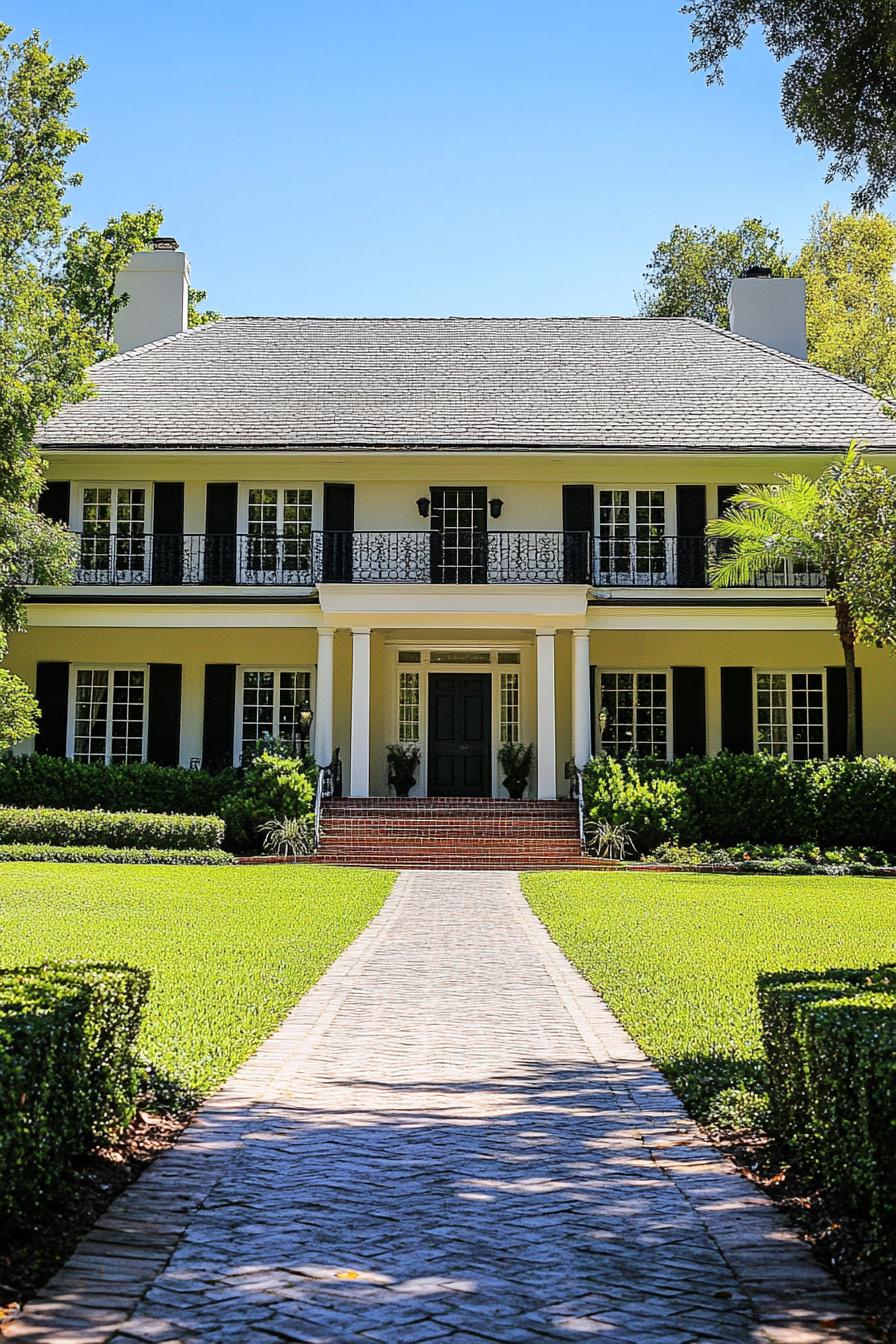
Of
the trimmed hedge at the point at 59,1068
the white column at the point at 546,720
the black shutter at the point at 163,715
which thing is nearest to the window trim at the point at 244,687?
the black shutter at the point at 163,715

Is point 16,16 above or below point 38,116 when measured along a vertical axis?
above

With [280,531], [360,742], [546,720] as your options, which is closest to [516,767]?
[546,720]

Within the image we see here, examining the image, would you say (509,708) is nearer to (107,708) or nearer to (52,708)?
(107,708)

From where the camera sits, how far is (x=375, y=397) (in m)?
26.4

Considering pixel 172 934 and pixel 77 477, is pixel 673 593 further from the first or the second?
pixel 172 934

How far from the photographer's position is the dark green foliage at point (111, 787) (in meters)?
21.5

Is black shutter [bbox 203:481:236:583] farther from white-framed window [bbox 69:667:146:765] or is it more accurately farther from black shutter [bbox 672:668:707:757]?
black shutter [bbox 672:668:707:757]

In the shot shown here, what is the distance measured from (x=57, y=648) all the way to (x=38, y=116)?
912 centimetres

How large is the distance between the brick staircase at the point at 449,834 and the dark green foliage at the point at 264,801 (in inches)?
24.2

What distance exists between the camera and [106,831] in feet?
63.4

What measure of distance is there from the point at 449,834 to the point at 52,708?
805 centimetres

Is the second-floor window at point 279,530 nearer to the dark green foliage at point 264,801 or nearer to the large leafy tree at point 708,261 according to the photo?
the dark green foliage at point 264,801

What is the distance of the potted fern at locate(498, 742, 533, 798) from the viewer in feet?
77.6

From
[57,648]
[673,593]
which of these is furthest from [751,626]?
[57,648]
